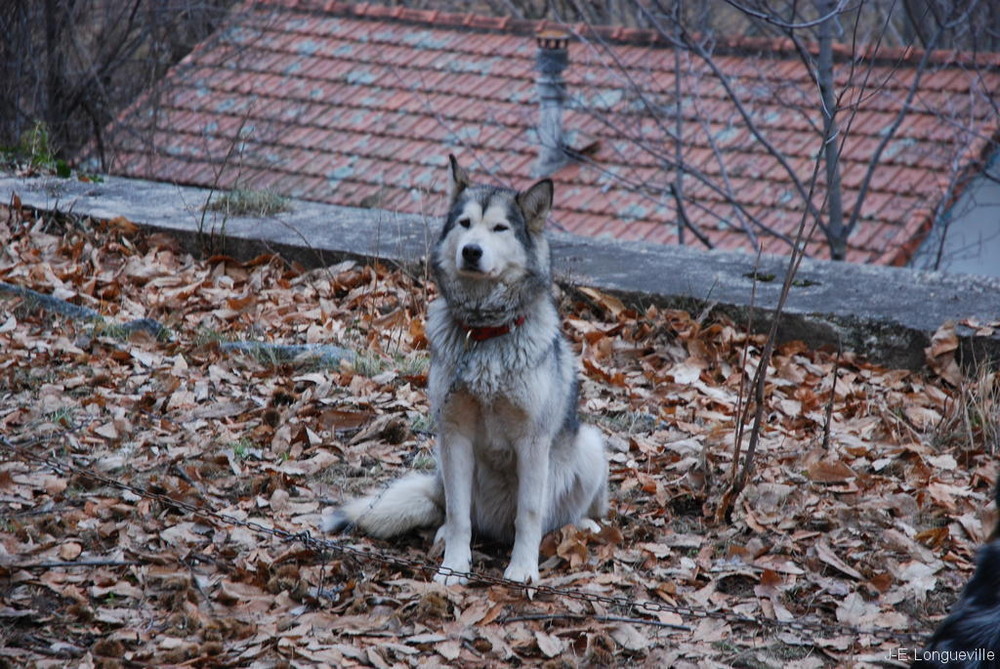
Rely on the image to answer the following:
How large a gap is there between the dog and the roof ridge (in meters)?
8.78

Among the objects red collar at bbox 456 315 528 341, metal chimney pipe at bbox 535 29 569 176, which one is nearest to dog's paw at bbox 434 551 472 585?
red collar at bbox 456 315 528 341

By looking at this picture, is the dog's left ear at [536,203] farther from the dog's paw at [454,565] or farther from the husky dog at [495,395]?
the dog's paw at [454,565]

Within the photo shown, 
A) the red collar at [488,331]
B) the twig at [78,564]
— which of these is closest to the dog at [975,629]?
the red collar at [488,331]

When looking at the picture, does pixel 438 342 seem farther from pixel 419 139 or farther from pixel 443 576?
pixel 419 139

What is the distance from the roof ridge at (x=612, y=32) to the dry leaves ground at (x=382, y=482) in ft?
17.9

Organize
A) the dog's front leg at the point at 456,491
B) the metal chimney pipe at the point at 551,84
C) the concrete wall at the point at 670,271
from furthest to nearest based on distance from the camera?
1. the metal chimney pipe at the point at 551,84
2. the concrete wall at the point at 670,271
3. the dog's front leg at the point at 456,491

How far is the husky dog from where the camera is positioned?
157 inches

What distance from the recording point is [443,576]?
13.0 ft

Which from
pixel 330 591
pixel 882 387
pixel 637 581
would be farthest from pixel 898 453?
pixel 330 591

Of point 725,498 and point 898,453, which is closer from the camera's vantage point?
point 725,498

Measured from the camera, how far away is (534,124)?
1212 cm

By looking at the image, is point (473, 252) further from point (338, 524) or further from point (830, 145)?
point (830, 145)

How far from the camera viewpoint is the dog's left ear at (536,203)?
161 inches

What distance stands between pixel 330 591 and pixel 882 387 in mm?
3401
